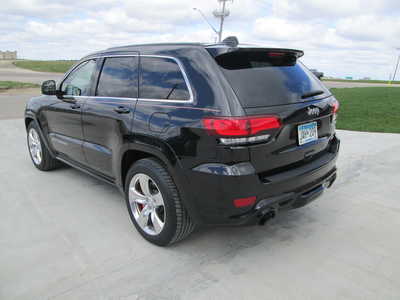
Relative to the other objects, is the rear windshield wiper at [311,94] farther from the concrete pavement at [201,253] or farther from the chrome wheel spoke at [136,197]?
the chrome wheel spoke at [136,197]

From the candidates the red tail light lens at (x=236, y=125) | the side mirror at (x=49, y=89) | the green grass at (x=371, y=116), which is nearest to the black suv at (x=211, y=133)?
the red tail light lens at (x=236, y=125)

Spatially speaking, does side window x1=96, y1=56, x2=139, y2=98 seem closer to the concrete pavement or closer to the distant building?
the concrete pavement

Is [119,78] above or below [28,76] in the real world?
below

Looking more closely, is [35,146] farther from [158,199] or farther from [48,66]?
[48,66]

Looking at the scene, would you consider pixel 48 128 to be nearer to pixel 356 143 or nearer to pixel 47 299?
pixel 47 299

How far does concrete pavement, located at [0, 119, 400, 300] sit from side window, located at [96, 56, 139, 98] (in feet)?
4.35

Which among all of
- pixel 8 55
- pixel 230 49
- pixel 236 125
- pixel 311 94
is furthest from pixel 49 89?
pixel 8 55

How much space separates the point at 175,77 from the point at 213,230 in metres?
1.53

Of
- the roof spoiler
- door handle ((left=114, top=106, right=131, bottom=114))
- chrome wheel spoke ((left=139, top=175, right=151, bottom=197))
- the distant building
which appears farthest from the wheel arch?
the distant building

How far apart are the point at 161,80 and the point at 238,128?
0.96m

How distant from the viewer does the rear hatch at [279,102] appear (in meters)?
2.40

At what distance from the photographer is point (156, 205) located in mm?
2906

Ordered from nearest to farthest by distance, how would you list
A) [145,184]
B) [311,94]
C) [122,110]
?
1. [311,94]
2. [145,184]
3. [122,110]

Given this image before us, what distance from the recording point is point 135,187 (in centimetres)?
310
